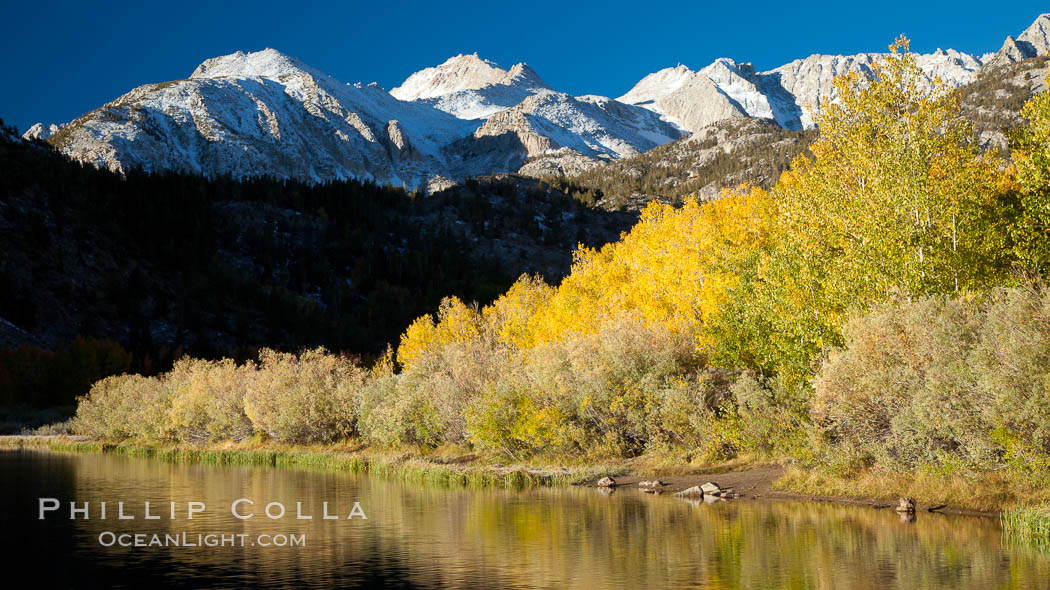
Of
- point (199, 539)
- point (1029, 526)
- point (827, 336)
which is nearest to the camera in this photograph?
point (1029, 526)

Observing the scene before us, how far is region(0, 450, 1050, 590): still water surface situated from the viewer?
20969 millimetres

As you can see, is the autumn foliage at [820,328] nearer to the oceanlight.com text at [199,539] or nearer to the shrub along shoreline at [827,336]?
the shrub along shoreline at [827,336]

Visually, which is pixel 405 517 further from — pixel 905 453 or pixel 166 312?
pixel 166 312

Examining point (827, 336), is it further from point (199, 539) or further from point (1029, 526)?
point (199, 539)

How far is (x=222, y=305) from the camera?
607ft

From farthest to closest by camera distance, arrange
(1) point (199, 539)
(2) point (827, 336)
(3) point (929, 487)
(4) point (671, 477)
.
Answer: (4) point (671, 477) → (2) point (827, 336) → (3) point (929, 487) → (1) point (199, 539)

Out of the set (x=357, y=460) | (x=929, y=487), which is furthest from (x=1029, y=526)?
(x=357, y=460)

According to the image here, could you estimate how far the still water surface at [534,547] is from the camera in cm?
2097

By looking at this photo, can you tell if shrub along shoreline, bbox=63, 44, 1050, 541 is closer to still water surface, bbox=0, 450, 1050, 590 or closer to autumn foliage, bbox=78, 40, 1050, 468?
autumn foliage, bbox=78, 40, 1050, 468

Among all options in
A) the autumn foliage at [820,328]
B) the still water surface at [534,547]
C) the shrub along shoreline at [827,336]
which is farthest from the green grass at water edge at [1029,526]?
the autumn foliage at [820,328]

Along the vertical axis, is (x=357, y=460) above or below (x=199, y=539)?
above

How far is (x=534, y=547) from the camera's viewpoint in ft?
83.7

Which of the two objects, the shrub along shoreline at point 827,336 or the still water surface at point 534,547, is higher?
the shrub along shoreline at point 827,336

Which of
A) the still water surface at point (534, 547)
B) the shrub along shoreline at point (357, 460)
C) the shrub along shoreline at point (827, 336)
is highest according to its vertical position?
the shrub along shoreline at point (827, 336)
